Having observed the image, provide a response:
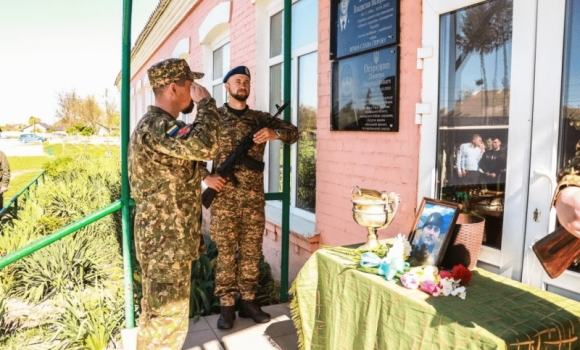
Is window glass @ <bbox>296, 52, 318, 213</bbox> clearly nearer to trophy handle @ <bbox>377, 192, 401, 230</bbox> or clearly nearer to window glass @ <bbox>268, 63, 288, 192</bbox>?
window glass @ <bbox>268, 63, 288, 192</bbox>

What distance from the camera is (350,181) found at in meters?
3.12

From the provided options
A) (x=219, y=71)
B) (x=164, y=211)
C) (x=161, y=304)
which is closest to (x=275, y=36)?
(x=219, y=71)

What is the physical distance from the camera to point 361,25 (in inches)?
114

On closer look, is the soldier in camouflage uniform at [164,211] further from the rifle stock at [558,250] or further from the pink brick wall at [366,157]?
the rifle stock at [558,250]

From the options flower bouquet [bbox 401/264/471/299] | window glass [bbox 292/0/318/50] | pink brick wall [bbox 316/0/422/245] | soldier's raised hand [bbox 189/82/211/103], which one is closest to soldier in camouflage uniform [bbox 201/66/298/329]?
pink brick wall [bbox 316/0/422/245]

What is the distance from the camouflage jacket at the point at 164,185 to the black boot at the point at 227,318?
2.68 ft

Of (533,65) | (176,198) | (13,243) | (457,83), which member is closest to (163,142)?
(176,198)

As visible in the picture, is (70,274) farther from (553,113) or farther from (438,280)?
(553,113)

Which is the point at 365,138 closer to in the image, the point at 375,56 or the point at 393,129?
the point at 393,129

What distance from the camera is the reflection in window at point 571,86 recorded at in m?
1.74

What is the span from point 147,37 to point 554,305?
453 inches

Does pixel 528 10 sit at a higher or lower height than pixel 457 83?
higher

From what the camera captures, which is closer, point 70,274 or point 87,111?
point 70,274

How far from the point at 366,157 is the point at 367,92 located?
1.39 feet
